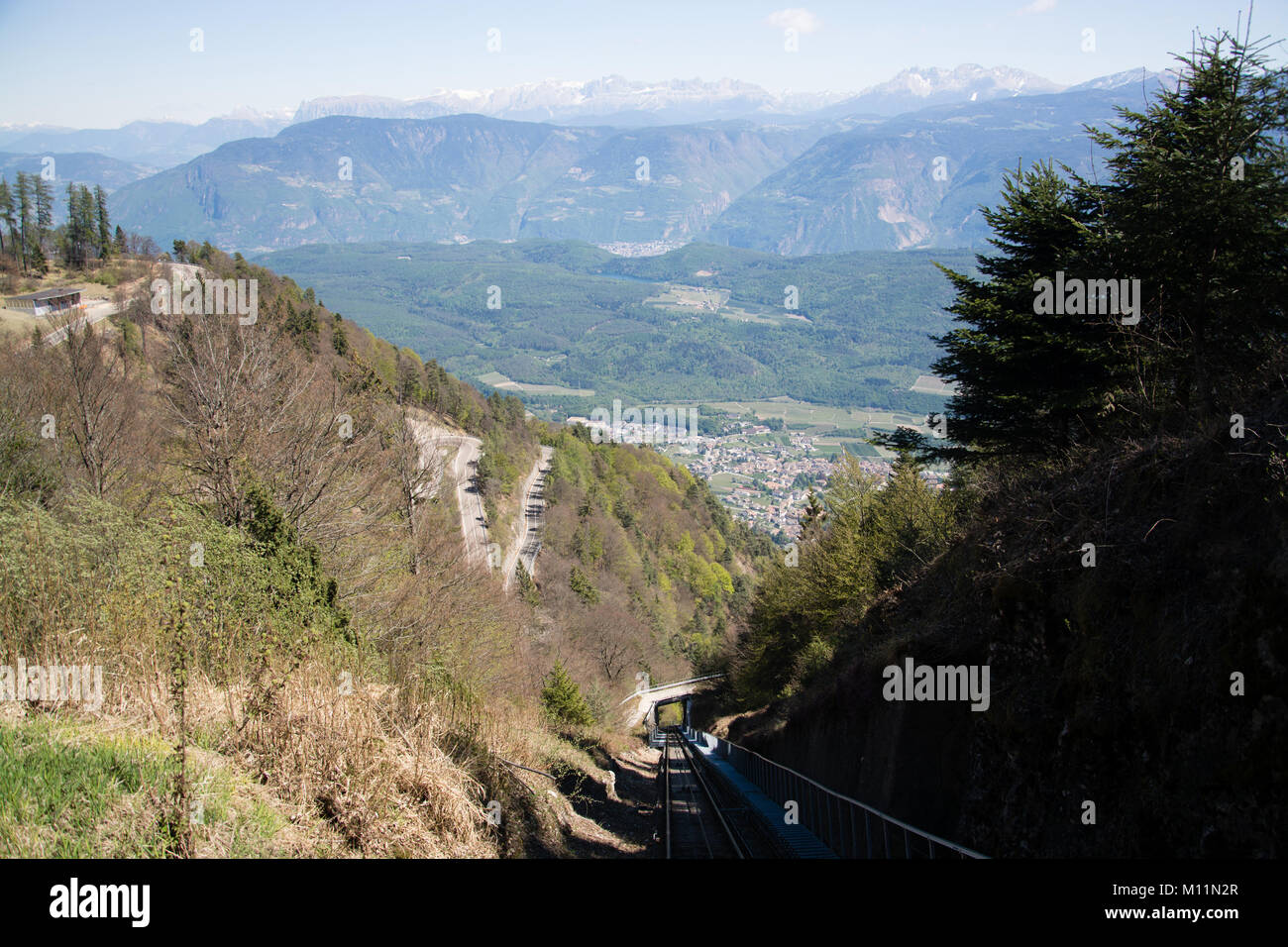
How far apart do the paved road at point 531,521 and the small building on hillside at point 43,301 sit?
3736 centimetres

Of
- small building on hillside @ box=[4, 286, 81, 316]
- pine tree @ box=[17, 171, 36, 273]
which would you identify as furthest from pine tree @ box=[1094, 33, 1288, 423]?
pine tree @ box=[17, 171, 36, 273]

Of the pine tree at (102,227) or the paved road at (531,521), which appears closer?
the paved road at (531,521)

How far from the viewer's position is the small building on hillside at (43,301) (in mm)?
55406

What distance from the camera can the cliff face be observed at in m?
5.39

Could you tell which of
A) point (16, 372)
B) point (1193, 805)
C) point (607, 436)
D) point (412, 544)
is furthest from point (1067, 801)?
point (607, 436)

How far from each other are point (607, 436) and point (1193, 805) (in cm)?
12034

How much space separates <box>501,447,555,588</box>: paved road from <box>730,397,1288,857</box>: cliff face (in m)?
43.0

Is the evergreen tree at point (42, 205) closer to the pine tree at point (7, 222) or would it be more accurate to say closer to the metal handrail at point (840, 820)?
the pine tree at point (7, 222)

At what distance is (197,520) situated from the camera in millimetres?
9781

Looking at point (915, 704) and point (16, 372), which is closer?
point (915, 704)

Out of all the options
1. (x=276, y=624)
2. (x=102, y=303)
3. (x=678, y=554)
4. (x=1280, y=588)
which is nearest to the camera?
(x=1280, y=588)

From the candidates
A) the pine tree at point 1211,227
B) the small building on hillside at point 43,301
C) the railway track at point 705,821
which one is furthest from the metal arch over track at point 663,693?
the small building on hillside at point 43,301

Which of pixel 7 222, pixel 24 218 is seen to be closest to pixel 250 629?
pixel 7 222

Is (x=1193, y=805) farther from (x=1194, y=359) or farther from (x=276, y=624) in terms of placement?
(x=276, y=624)
